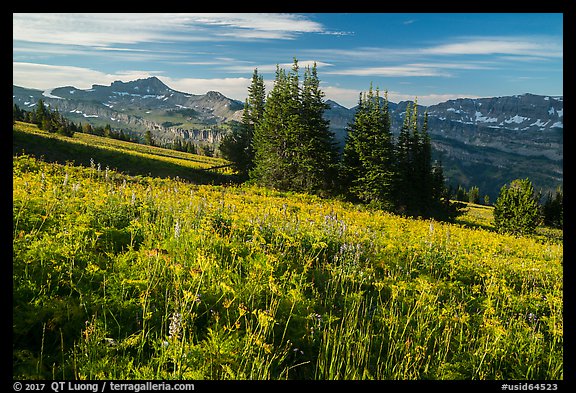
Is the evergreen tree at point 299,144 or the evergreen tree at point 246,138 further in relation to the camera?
the evergreen tree at point 246,138

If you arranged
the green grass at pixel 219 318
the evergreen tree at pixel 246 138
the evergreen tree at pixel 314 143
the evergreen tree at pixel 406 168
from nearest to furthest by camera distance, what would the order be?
the green grass at pixel 219 318 → the evergreen tree at pixel 314 143 → the evergreen tree at pixel 406 168 → the evergreen tree at pixel 246 138

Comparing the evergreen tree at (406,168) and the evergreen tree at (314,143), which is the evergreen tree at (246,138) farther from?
the evergreen tree at (406,168)

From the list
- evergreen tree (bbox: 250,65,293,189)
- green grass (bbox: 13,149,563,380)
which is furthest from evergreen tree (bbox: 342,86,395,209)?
green grass (bbox: 13,149,563,380)

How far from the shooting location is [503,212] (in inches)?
2084

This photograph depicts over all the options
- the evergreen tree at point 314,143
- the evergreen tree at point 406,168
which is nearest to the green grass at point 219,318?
the evergreen tree at point 314,143

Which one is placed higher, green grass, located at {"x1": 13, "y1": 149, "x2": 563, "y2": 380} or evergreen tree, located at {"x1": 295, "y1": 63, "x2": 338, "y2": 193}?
evergreen tree, located at {"x1": 295, "y1": 63, "x2": 338, "y2": 193}

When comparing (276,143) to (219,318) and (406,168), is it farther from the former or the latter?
(219,318)

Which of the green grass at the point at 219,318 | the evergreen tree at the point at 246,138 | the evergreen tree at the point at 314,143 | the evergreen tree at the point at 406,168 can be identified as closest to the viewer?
the green grass at the point at 219,318

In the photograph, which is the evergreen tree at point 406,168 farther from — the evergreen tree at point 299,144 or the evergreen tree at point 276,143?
the evergreen tree at point 276,143

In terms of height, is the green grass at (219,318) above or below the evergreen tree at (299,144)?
below

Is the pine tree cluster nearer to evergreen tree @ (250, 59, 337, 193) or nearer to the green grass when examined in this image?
evergreen tree @ (250, 59, 337, 193)

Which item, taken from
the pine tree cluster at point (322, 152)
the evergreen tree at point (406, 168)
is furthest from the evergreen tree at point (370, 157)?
the evergreen tree at point (406, 168)
